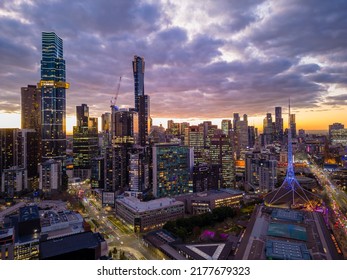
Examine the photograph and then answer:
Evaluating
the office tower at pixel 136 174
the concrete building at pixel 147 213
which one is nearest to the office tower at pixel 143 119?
the office tower at pixel 136 174

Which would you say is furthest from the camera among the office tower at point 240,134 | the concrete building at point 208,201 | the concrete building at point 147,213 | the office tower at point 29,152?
the office tower at point 240,134

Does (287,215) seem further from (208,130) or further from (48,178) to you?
(208,130)

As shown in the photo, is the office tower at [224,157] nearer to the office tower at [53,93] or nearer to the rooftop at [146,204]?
the rooftop at [146,204]

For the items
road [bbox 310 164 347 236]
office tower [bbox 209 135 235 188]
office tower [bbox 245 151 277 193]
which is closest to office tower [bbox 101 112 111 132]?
office tower [bbox 209 135 235 188]

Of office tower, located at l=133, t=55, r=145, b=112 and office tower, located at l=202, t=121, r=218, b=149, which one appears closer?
office tower, located at l=202, t=121, r=218, b=149

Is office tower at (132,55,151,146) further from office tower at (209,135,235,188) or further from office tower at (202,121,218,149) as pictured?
office tower at (209,135,235,188)

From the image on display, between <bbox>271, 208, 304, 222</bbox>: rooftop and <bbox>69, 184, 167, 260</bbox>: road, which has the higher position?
<bbox>271, 208, 304, 222</bbox>: rooftop

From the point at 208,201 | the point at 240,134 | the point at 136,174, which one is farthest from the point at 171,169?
the point at 240,134
